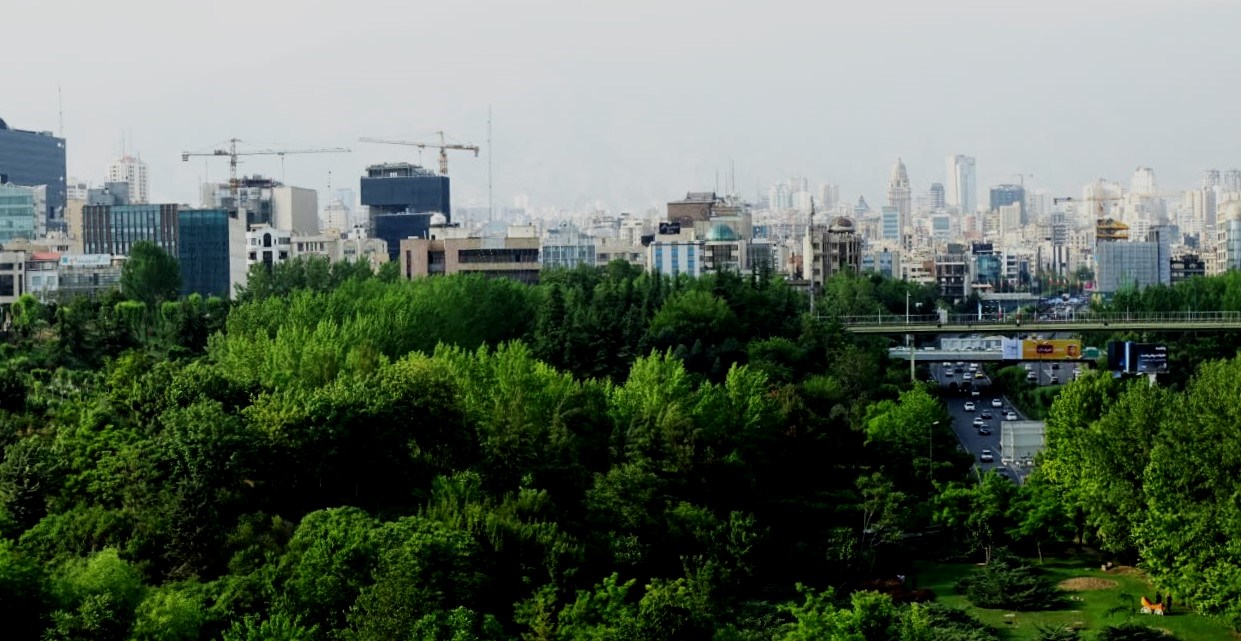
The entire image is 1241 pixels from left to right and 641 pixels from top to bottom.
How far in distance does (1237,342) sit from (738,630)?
127 feet

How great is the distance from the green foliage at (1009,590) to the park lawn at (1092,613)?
181mm

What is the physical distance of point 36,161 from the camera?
135250mm

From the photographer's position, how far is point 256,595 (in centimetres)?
2475

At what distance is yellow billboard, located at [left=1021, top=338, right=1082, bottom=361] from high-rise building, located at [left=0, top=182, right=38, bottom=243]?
186 feet

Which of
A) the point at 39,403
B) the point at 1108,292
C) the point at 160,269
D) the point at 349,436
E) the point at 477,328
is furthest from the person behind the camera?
the point at 1108,292

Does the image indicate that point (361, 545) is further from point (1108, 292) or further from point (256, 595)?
point (1108, 292)

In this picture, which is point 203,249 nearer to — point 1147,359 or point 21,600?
point 1147,359

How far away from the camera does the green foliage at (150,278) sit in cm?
5600

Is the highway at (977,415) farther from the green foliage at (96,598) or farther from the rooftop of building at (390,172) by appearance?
the rooftop of building at (390,172)

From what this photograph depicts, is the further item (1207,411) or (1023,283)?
(1023,283)

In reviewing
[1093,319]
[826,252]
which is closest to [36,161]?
[826,252]

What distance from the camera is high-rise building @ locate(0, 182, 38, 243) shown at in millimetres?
99375

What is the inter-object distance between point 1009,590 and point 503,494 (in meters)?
7.83

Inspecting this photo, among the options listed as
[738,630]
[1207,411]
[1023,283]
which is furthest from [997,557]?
[1023,283]
